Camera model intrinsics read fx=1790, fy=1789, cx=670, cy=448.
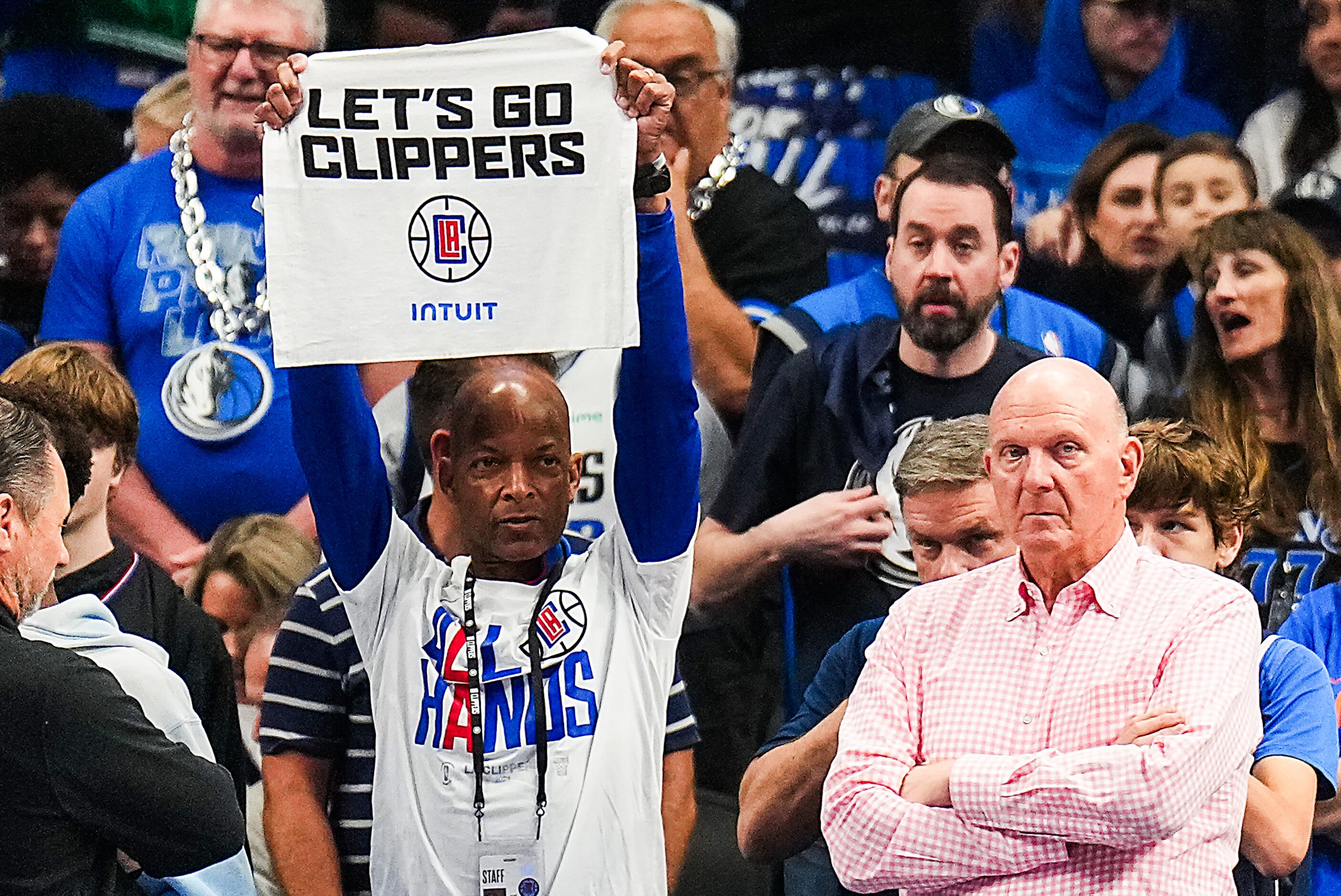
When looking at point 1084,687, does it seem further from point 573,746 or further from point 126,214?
point 126,214

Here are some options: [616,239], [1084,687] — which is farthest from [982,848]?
[616,239]

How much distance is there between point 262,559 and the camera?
388 cm

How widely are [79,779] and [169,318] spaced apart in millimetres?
1873

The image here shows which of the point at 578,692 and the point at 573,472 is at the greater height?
the point at 573,472

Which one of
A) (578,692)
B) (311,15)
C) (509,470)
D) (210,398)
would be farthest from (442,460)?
(311,15)

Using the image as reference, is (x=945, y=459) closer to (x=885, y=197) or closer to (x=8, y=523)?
(x=885, y=197)

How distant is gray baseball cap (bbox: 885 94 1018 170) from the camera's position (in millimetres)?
3832

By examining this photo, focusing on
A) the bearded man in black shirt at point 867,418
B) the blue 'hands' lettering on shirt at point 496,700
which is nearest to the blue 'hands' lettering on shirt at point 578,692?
the blue 'hands' lettering on shirt at point 496,700

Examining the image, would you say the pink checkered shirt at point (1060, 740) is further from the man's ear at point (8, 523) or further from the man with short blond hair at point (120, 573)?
the man with short blond hair at point (120, 573)

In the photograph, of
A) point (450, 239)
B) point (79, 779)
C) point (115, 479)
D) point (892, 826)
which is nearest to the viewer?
point (79, 779)

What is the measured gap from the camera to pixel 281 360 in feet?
9.73

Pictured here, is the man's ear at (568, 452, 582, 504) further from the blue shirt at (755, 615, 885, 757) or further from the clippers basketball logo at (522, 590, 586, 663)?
the blue shirt at (755, 615, 885, 757)

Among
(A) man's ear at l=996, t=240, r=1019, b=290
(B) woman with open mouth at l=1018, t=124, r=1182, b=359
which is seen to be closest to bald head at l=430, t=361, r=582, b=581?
(A) man's ear at l=996, t=240, r=1019, b=290

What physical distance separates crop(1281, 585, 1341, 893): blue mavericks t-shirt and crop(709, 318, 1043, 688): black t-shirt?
2.53 feet
